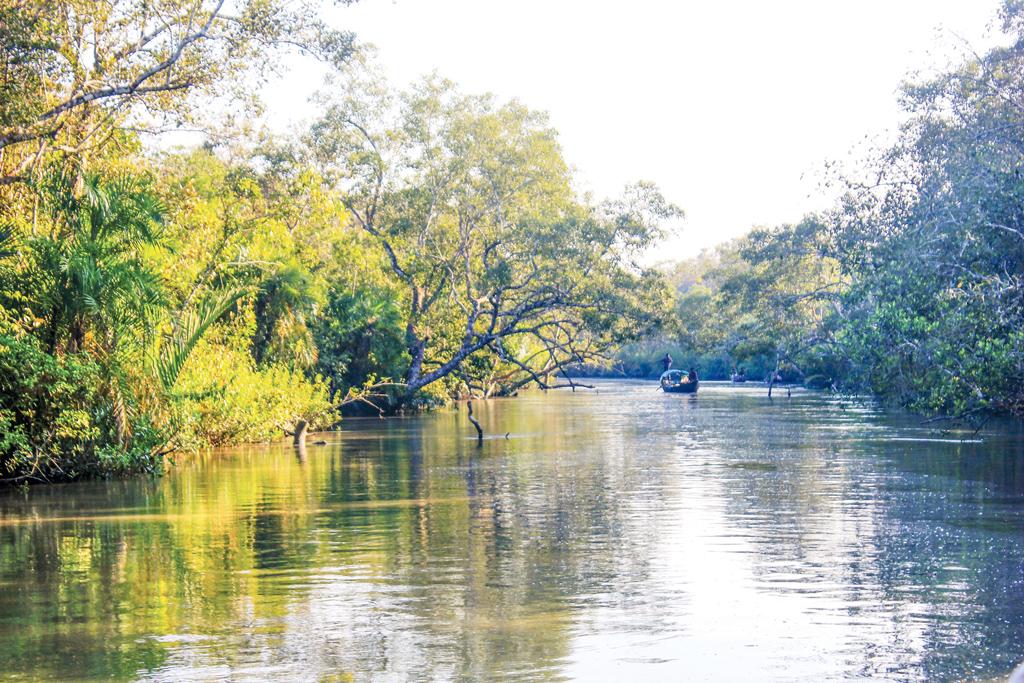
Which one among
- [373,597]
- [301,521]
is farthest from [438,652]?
[301,521]

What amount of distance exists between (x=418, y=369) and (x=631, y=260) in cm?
1061

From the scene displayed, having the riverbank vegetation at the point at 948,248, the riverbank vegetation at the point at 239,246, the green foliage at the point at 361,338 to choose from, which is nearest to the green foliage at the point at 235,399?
the riverbank vegetation at the point at 239,246

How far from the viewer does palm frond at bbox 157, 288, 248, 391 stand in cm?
2494

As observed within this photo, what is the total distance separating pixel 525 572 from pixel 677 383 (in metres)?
72.5

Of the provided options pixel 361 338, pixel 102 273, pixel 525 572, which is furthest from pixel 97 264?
pixel 361 338

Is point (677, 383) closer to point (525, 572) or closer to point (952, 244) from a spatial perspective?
point (952, 244)

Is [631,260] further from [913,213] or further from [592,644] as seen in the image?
[592,644]

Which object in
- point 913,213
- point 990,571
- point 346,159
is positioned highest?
point 346,159

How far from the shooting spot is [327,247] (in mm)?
43750

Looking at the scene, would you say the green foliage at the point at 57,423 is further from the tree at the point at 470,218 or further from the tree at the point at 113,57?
the tree at the point at 470,218

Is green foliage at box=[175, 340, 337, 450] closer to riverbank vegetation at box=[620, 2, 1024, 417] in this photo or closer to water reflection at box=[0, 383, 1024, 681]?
water reflection at box=[0, 383, 1024, 681]

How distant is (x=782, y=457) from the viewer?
98.8 feet

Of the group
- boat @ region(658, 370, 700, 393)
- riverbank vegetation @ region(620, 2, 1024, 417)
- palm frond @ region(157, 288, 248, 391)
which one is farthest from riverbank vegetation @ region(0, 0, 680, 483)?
boat @ region(658, 370, 700, 393)

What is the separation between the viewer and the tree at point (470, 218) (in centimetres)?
4581
